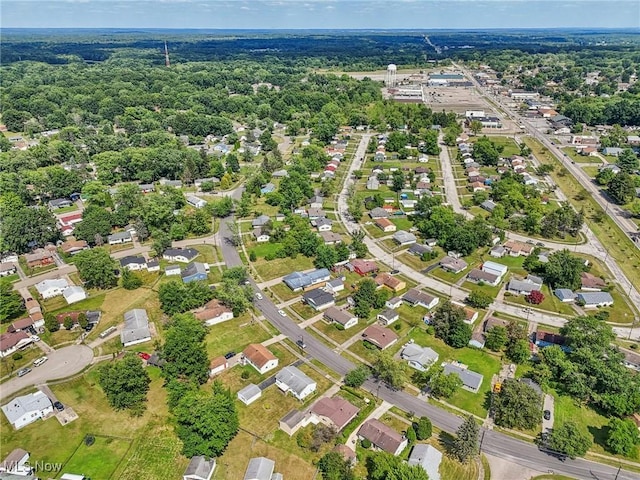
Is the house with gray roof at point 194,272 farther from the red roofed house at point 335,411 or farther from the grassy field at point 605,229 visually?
the grassy field at point 605,229

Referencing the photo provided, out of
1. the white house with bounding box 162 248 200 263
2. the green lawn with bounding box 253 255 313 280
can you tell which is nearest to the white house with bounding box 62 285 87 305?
the white house with bounding box 162 248 200 263

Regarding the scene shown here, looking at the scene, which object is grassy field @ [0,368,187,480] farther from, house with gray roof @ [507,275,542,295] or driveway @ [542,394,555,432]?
house with gray roof @ [507,275,542,295]

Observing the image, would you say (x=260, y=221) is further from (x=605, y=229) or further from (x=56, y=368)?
(x=605, y=229)

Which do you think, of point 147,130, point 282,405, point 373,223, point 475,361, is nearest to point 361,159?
point 373,223

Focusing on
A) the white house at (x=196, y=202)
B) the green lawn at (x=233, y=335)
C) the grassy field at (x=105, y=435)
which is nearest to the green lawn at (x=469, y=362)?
the green lawn at (x=233, y=335)

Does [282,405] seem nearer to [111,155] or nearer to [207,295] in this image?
[207,295]

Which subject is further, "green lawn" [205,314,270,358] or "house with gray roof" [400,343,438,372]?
"green lawn" [205,314,270,358]
